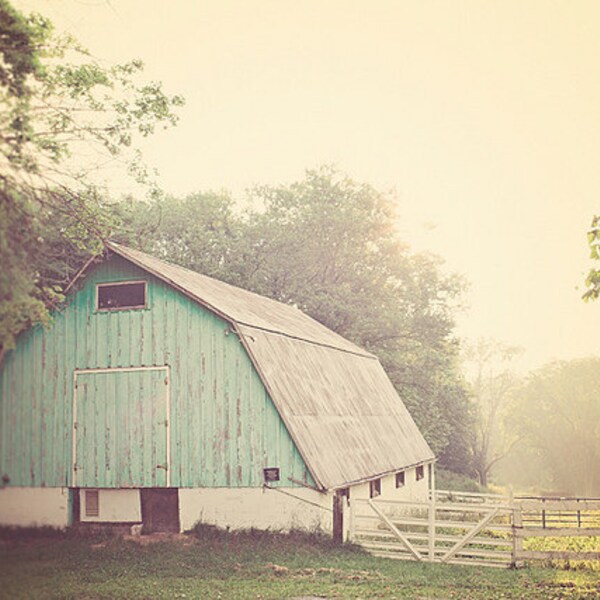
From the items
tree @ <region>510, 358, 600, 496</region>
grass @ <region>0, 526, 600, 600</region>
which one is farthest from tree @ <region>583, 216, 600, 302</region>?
tree @ <region>510, 358, 600, 496</region>

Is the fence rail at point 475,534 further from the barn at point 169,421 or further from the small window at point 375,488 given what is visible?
the small window at point 375,488

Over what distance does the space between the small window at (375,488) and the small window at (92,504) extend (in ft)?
A: 28.0

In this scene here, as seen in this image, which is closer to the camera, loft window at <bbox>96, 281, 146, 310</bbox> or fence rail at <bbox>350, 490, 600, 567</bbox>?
fence rail at <bbox>350, 490, 600, 567</bbox>

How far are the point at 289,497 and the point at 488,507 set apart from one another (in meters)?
5.07

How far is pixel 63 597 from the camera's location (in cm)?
1323

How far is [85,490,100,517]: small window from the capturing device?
21.1m

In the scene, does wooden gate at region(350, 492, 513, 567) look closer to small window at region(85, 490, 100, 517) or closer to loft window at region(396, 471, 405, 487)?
loft window at region(396, 471, 405, 487)

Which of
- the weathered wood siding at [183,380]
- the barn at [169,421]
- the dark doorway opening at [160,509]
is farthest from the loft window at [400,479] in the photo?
the dark doorway opening at [160,509]

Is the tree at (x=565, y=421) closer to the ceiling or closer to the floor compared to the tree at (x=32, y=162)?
closer to the floor

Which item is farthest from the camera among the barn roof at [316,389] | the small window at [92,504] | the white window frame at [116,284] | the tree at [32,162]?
the white window frame at [116,284]

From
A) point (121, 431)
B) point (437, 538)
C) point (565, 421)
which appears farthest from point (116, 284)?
point (565, 421)

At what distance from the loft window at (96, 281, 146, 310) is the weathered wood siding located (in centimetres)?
18

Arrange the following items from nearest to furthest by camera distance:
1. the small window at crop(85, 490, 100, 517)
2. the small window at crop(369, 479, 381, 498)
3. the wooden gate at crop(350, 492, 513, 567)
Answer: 1. the wooden gate at crop(350, 492, 513, 567)
2. the small window at crop(85, 490, 100, 517)
3. the small window at crop(369, 479, 381, 498)

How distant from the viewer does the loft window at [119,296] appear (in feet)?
70.1
